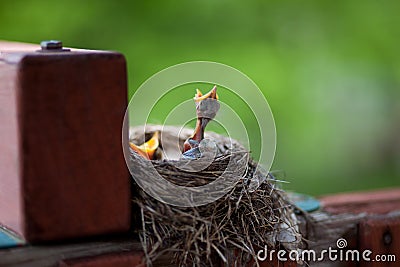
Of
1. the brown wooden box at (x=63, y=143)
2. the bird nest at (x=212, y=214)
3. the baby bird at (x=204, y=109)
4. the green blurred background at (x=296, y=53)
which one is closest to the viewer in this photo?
the brown wooden box at (x=63, y=143)

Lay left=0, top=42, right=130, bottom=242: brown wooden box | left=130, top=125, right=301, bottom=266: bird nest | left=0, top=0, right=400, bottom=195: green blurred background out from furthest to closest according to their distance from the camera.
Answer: left=0, top=0, right=400, bottom=195: green blurred background → left=130, top=125, right=301, bottom=266: bird nest → left=0, top=42, right=130, bottom=242: brown wooden box

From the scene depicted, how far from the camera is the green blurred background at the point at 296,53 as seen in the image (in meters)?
4.75

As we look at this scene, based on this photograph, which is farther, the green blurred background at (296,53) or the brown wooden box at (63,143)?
the green blurred background at (296,53)

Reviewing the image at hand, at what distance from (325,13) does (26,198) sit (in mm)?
4079

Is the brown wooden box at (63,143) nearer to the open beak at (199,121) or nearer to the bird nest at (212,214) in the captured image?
the bird nest at (212,214)

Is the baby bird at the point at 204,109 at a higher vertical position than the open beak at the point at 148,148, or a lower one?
higher

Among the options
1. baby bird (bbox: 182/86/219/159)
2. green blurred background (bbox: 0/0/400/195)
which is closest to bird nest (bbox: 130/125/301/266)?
baby bird (bbox: 182/86/219/159)

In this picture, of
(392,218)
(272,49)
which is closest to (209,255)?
(392,218)

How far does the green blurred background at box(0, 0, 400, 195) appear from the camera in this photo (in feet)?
15.6

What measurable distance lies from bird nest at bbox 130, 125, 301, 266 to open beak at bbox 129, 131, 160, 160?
146 mm

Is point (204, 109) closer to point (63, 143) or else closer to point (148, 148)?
point (148, 148)

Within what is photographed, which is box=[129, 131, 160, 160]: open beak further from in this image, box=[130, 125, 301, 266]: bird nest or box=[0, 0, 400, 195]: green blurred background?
box=[0, 0, 400, 195]: green blurred background

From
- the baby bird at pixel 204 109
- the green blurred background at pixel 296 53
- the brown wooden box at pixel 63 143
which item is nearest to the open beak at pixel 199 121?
the baby bird at pixel 204 109

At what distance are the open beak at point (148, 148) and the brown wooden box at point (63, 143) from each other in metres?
0.26
